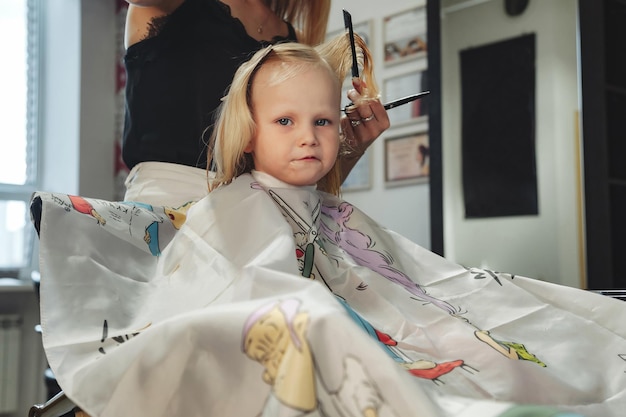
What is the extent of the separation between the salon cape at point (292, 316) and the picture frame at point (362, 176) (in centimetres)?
166

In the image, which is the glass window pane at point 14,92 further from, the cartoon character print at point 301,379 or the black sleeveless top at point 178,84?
the cartoon character print at point 301,379

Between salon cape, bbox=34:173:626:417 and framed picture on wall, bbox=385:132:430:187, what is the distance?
146 centimetres

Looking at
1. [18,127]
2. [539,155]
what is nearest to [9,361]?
[18,127]

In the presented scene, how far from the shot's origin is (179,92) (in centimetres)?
148

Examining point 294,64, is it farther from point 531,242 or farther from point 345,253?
point 531,242

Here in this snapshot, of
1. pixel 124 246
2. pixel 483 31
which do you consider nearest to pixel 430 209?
pixel 483 31

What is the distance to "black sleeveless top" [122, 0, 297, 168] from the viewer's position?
4.76 ft

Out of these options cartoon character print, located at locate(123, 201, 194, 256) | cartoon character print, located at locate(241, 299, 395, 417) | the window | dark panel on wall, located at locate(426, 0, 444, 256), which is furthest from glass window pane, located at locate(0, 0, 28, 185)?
cartoon character print, located at locate(241, 299, 395, 417)

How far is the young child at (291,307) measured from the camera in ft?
2.02

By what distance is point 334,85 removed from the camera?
1167 millimetres

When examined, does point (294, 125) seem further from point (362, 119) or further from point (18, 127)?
point (18, 127)

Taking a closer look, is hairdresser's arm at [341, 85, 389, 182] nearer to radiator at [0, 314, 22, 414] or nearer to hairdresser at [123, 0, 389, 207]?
hairdresser at [123, 0, 389, 207]

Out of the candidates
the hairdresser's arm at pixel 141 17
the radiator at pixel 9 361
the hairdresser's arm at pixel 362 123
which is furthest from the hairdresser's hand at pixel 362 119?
the radiator at pixel 9 361

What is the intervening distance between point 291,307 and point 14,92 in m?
3.70
